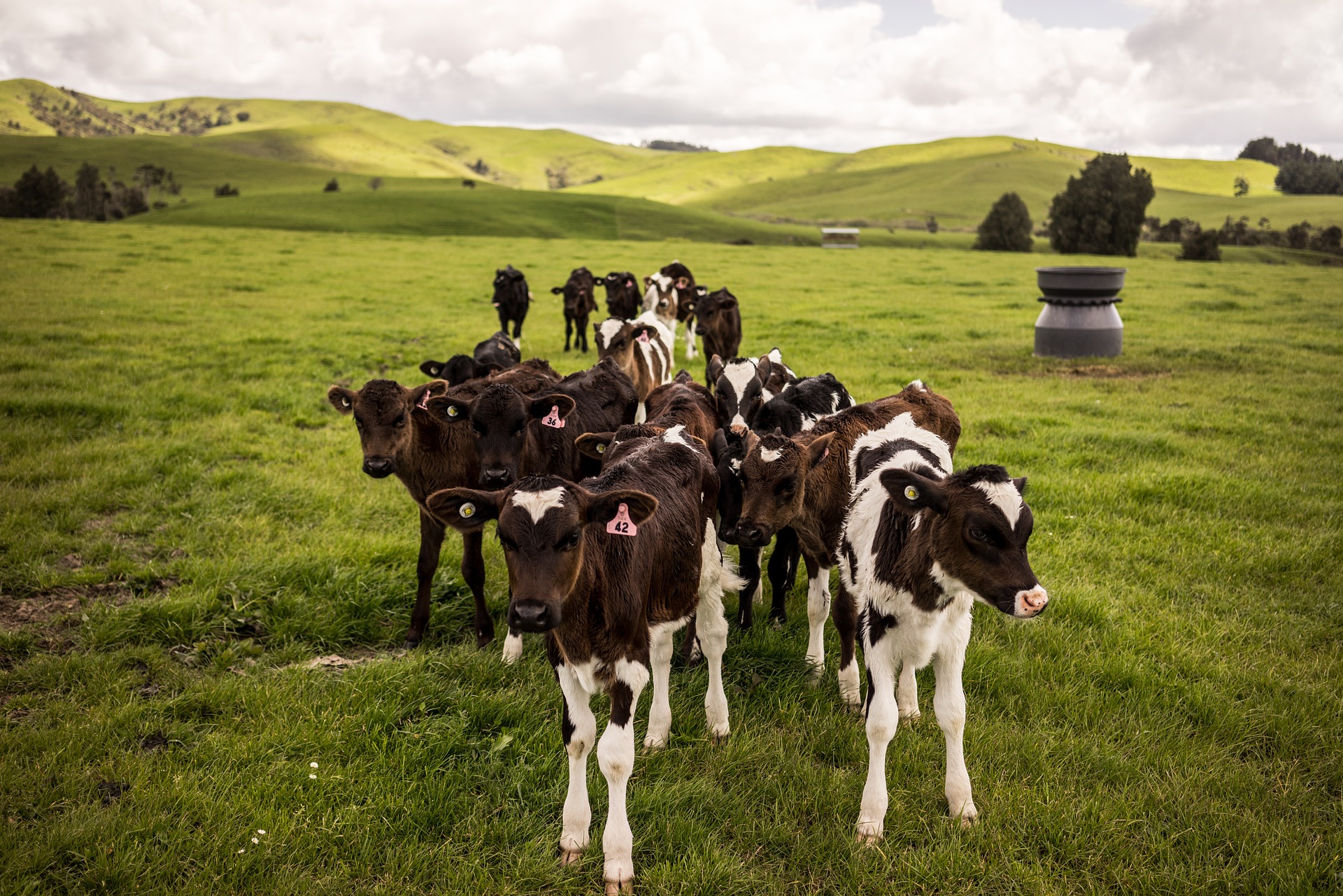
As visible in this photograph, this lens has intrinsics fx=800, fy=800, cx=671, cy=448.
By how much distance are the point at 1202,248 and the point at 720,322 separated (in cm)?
5092

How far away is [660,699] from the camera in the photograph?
475 cm

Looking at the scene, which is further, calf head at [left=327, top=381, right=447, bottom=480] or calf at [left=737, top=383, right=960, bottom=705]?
calf head at [left=327, top=381, right=447, bottom=480]

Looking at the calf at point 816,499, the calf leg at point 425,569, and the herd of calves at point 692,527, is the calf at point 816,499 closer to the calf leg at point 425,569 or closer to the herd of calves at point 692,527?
the herd of calves at point 692,527

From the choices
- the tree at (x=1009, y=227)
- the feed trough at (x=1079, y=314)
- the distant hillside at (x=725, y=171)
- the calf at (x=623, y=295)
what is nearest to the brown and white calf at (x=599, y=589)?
the calf at (x=623, y=295)

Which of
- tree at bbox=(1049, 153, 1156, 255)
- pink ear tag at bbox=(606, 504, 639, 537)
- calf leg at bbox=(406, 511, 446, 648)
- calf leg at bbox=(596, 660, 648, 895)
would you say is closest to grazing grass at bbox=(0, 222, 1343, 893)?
calf leg at bbox=(596, 660, 648, 895)

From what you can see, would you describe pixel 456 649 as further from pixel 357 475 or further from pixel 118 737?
pixel 357 475

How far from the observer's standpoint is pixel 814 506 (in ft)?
17.3

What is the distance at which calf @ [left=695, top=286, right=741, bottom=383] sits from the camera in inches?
563

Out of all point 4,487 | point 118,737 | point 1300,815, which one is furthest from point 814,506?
point 4,487

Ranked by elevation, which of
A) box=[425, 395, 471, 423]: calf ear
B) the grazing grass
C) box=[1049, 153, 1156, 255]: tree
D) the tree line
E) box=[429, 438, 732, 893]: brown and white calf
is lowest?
the grazing grass

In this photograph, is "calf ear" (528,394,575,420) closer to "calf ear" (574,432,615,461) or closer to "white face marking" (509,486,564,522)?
"calf ear" (574,432,615,461)

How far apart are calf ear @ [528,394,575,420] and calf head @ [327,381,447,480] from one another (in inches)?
36.1

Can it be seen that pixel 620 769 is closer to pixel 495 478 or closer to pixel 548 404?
pixel 495 478

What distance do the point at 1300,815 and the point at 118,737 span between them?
6300 millimetres
